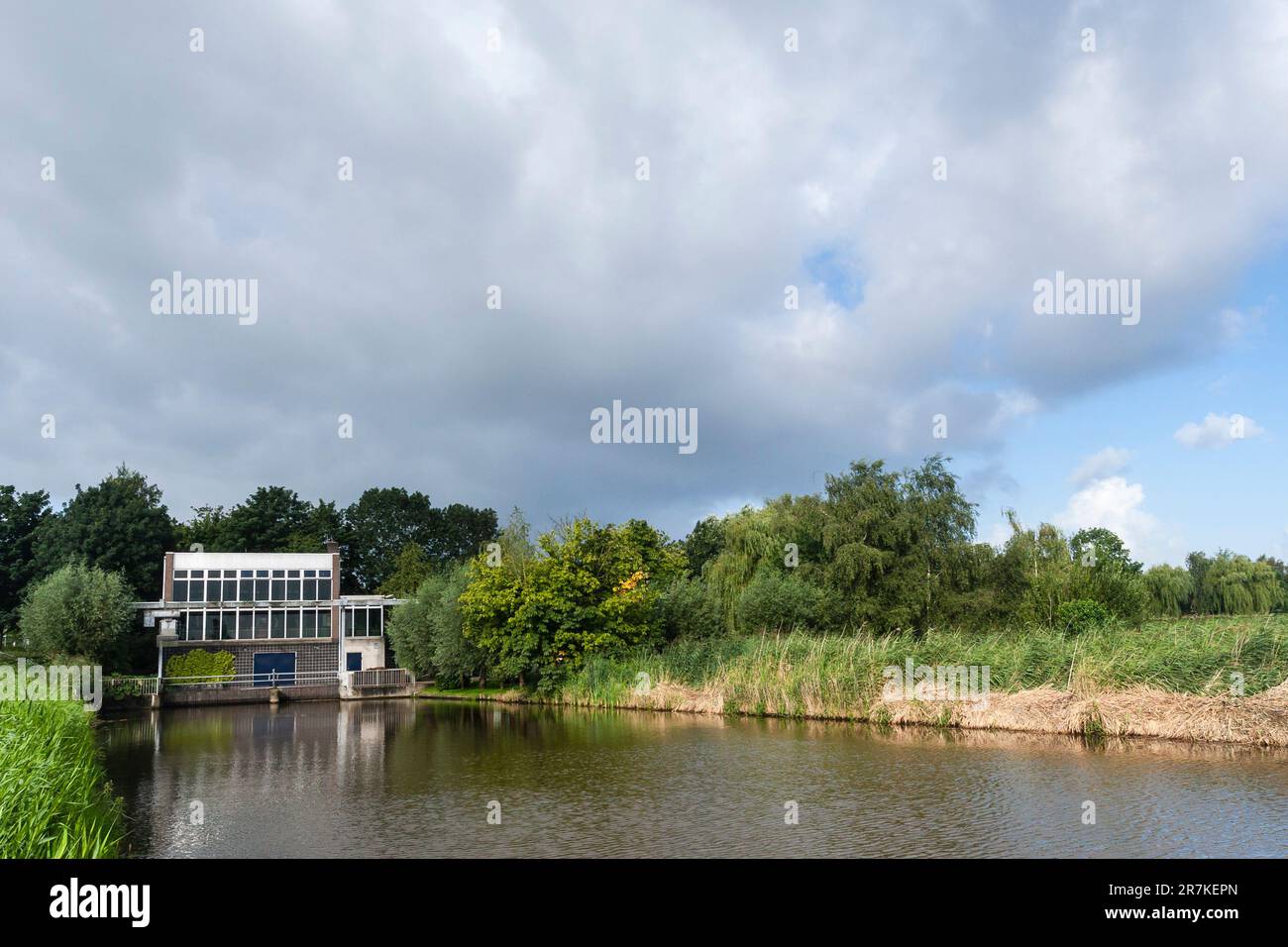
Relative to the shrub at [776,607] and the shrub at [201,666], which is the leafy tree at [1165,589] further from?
the shrub at [201,666]

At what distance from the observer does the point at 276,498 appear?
7075cm

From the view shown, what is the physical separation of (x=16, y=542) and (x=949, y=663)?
59177mm

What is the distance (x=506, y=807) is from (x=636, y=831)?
290 cm

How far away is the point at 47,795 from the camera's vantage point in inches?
386

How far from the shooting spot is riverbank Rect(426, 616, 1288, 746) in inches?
749

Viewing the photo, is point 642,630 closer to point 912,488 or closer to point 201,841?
point 912,488

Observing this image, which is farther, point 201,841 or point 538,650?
point 538,650

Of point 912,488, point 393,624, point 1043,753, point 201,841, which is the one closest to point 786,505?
point 912,488

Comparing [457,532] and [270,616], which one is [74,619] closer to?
[270,616]

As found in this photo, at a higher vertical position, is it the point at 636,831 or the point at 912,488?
the point at 912,488

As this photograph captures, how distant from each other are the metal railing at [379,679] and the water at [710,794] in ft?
63.1

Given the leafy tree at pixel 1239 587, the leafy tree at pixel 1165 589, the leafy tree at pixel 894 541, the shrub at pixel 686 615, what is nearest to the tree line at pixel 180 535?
the shrub at pixel 686 615

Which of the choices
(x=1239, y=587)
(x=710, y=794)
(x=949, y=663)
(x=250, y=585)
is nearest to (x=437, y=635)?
(x=250, y=585)

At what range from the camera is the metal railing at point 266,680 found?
148ft
